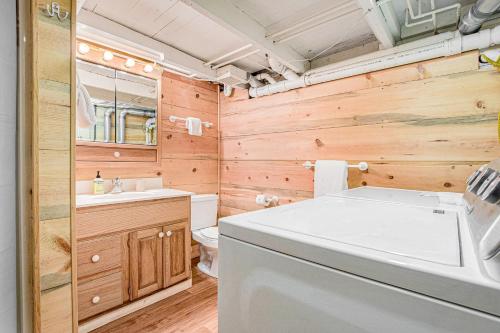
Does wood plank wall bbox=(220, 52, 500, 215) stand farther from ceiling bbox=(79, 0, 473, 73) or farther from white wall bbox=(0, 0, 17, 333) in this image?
white wall bbox=(0, 0, 17, 333)

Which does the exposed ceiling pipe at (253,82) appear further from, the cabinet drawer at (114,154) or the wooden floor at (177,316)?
the wooden floor at (177,316)

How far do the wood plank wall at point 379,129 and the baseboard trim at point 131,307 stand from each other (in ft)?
3.29

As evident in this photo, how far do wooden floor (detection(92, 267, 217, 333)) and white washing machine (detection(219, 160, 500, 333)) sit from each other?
1.12m

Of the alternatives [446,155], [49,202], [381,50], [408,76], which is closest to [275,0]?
[381,50]

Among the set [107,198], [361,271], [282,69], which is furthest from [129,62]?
[361,271]

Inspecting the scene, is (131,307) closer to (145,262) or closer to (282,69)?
(145,262)

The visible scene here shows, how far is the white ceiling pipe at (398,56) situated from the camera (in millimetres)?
1389

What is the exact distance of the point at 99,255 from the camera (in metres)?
1.53

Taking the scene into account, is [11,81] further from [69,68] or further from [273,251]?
[273,251]

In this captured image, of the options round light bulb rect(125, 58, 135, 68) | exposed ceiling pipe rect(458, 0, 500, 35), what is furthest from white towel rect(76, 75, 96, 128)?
exposed ceiling pipe rect(458, 0, 500, 35)

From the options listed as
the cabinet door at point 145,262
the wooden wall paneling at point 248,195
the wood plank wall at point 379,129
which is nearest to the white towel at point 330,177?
the wood plank wall at point 379,129

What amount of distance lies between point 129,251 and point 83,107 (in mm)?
983

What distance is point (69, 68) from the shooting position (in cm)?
101

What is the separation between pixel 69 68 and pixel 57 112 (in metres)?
0.19
